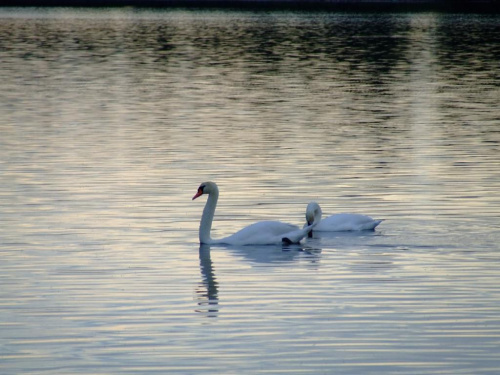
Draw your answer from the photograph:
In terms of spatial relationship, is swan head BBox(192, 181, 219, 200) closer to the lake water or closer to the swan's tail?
the lake water

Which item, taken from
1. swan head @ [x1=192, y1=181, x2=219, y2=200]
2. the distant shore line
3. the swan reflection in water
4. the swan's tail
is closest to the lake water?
the swan reflection in water

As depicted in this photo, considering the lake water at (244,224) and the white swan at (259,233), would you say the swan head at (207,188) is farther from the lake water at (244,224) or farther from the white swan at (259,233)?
the lake water at (244,224)

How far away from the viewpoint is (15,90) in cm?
3931

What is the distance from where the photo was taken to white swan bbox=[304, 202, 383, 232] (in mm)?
15898

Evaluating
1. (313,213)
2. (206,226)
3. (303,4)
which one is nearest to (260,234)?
(206,226)

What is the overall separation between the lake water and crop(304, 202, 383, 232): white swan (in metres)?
0.14

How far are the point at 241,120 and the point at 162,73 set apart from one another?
60.6 ft

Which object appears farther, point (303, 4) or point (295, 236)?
point (303, 4)

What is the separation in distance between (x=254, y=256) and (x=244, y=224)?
1885 millimetres

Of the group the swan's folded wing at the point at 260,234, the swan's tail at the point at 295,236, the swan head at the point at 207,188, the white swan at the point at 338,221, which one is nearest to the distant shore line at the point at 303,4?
the white swan at the point at 338,221

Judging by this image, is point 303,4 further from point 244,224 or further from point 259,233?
point 259,233

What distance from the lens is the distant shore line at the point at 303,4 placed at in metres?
134

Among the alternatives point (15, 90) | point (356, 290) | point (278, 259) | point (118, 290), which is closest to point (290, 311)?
point (356, 290)

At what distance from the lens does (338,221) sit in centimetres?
1609
